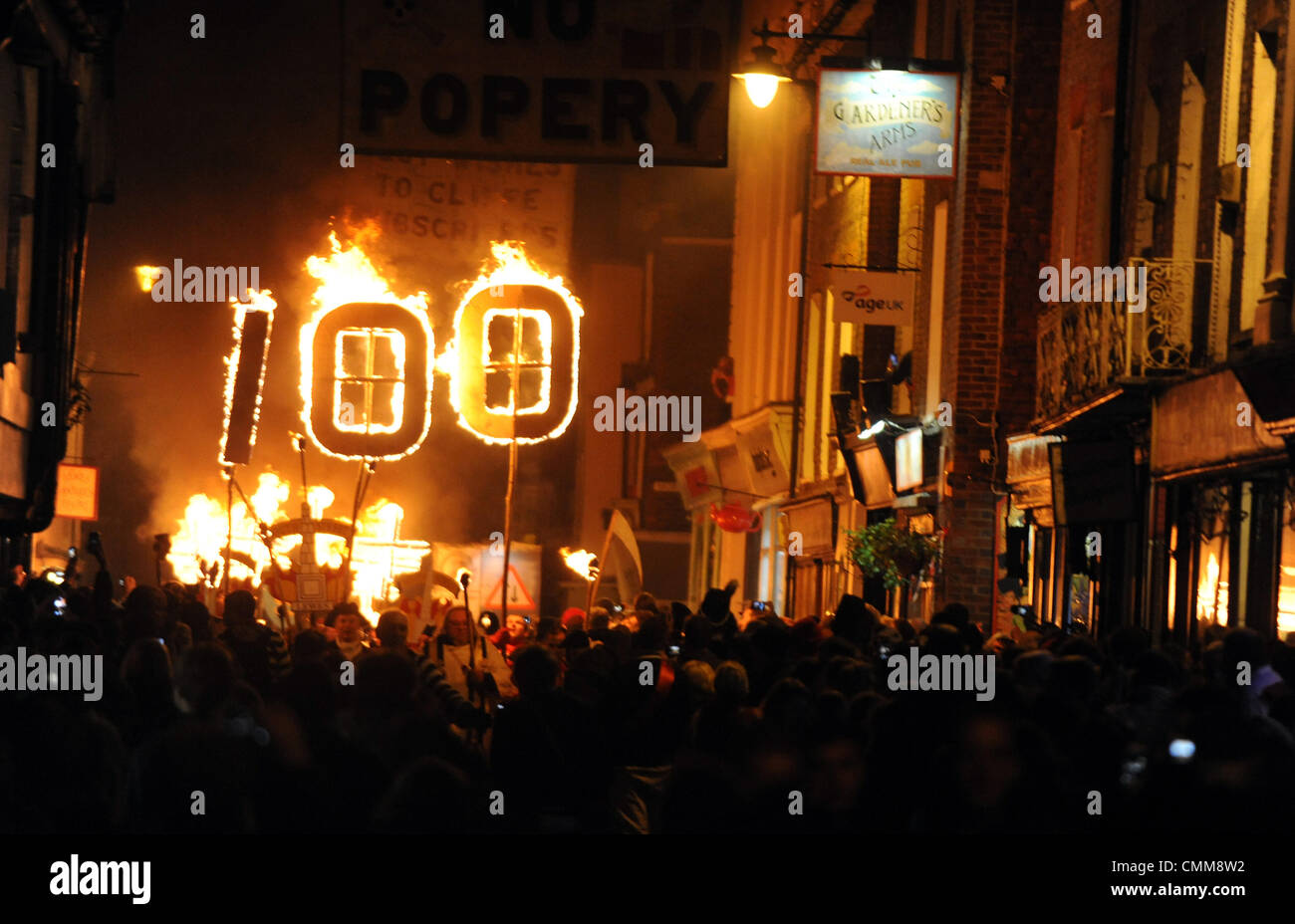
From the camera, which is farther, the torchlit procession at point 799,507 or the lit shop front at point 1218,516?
the lit shop front at point 1218,516

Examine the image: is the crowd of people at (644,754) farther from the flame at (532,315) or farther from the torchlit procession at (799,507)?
the flame at (532,315)

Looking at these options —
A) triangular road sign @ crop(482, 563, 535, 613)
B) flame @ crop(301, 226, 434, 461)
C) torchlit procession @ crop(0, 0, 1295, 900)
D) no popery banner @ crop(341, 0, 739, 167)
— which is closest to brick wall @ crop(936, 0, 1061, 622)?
torchlit procession @ crop(0, 0, 1295, 900)

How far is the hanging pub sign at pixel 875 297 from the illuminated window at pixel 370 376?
547 centimetres

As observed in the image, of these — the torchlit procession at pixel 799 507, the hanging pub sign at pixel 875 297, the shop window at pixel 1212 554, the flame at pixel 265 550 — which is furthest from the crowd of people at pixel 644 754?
the flame at pixel 265 550

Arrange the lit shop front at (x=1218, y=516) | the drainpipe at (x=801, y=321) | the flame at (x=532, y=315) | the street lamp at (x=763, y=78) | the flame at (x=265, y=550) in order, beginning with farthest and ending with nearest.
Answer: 1. the flame at (x=265, y=550)
2. the drainpipe at (x=801, y=321)
3. the flame at (x=532, y=315)
4. the street lamp at (x=763, y=78)
5. the lit shop front at (x=1218, y=516)

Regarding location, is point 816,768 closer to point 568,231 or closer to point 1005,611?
point 1005,611

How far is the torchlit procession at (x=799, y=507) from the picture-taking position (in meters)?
6.97

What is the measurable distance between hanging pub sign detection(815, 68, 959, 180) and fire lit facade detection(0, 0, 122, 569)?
8156 mm

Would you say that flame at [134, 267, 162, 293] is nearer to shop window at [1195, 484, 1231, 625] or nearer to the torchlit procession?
the torchlit procession

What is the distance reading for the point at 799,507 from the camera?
33.7m

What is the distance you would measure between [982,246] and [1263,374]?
28.9 ft

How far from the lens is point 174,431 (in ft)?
195

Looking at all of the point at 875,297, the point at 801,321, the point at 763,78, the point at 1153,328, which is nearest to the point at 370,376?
the point at 763,78
